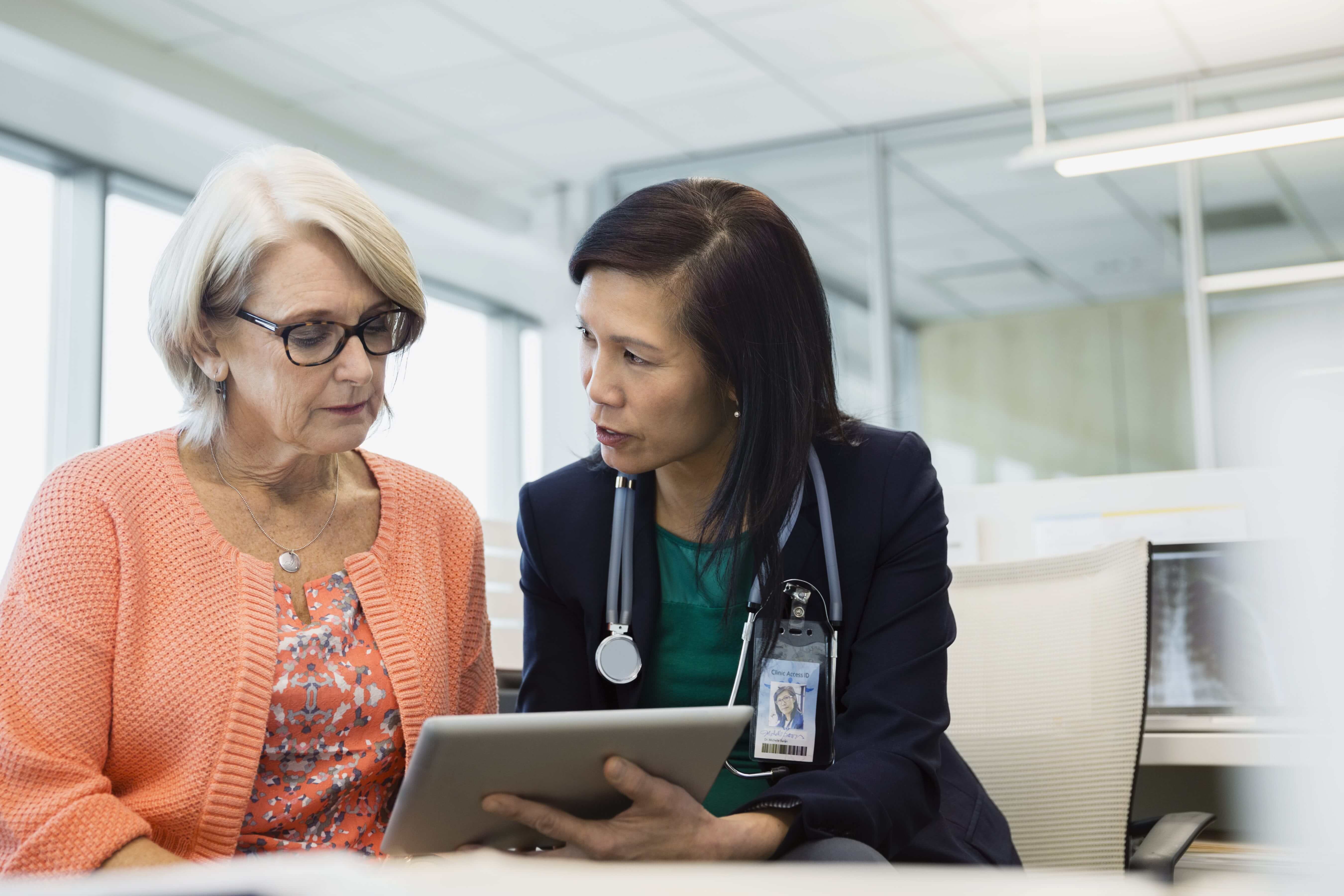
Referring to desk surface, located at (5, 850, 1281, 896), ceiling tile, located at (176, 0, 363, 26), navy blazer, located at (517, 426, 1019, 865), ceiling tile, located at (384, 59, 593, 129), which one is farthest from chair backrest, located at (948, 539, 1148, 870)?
ceiling tile, located at (384, 59, 593, 129)

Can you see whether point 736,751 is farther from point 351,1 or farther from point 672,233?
point 351,1

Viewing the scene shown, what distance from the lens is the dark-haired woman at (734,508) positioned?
4.42ft

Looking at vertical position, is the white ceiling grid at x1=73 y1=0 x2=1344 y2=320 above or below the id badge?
above

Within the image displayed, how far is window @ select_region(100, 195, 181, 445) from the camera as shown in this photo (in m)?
4.45

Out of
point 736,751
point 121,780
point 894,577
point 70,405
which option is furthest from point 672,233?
point 70,405

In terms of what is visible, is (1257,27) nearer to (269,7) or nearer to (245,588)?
(269,7)

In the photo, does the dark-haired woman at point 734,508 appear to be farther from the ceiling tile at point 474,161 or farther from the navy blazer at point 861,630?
the ceiling tile at point 474,161

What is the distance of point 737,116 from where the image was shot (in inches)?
197

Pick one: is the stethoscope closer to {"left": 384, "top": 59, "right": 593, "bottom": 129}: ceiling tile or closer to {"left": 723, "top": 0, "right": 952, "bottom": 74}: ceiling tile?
{"left": 723, "top": 0, "right": 952, "bottom": 74}: ceiling tile

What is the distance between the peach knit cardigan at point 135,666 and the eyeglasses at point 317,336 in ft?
0.58

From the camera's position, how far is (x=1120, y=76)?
15.4ft

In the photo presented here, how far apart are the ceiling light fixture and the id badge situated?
9.36ft

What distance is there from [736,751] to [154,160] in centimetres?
397

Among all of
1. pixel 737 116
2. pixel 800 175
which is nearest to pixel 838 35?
pixel 737 116
